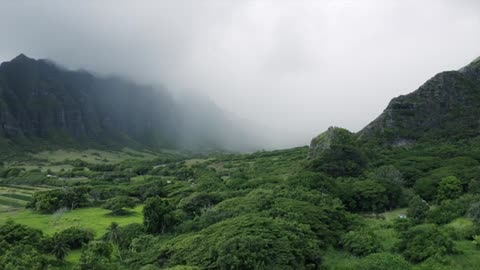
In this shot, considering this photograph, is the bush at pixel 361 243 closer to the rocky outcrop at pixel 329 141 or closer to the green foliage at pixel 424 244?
the green foliage at pixel 424 244

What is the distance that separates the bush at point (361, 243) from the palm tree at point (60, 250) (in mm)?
35788

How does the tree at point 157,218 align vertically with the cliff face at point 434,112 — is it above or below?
below

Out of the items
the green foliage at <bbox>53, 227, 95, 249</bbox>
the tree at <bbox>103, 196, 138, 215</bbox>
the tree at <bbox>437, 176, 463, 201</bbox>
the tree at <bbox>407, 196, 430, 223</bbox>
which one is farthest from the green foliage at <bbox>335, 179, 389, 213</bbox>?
the tree at <bbox>103, 196, 138, 215</bbox>

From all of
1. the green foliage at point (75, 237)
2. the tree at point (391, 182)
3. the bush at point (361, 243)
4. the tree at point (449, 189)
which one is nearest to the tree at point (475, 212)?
the bush at point (361, 243)

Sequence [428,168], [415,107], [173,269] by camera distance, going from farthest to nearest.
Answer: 1. [415,107]
2. [428,168]
3. [173,269]

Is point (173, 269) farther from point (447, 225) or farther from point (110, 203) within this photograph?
point (110, 203)

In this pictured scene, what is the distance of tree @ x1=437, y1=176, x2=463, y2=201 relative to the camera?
230 feet

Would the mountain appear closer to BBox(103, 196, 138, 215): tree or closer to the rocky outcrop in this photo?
the rocky outcrop

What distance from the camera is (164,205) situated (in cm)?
6812

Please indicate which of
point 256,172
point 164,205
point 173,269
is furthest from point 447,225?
point 256,172

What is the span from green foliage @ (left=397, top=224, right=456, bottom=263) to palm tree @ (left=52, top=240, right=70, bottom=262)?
41.7 meters

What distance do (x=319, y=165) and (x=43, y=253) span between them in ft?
210

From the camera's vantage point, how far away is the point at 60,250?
55062 millimetres

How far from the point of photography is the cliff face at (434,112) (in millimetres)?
143375
